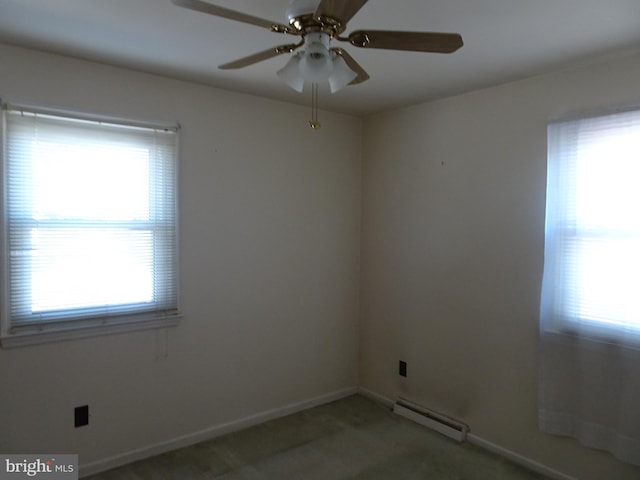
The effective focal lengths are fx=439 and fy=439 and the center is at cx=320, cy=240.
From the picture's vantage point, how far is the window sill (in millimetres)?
2414

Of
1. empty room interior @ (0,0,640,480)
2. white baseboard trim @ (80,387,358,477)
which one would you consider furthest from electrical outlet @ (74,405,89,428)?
white baseboard trim @ (80,387,358,477)

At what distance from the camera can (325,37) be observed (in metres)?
1.53

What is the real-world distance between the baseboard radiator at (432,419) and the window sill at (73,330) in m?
1.90

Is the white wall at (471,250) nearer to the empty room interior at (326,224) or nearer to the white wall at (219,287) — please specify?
the empty room interior at (326,224)

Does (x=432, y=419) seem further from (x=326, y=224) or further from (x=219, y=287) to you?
(x=219, y=287)

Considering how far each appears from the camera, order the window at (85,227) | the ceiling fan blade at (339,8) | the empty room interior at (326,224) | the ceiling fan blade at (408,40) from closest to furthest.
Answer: the ceiling fan blade at (339,8) < the ceiling fan blade at (408,40) < the empty room interior at (326,224) < the window at (85,227)

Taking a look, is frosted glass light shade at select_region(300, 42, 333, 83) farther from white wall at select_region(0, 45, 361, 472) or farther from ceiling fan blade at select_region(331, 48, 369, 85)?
white wall at select_region(0, 45, 361, 472)

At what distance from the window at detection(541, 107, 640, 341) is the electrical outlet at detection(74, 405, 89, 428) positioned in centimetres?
280

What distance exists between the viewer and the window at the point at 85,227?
94.3 inches

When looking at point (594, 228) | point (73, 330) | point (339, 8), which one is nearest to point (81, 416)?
point (73, 330)

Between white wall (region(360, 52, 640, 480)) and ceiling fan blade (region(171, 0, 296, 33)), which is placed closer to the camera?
ceiling fan blade (region(171, 0, 296, 33))

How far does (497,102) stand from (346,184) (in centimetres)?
140

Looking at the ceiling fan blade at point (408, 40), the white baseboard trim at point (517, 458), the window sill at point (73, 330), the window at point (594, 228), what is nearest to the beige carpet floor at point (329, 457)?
the white baseboard trim at point (517, 458)

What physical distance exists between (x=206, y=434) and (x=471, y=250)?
7.46ft
